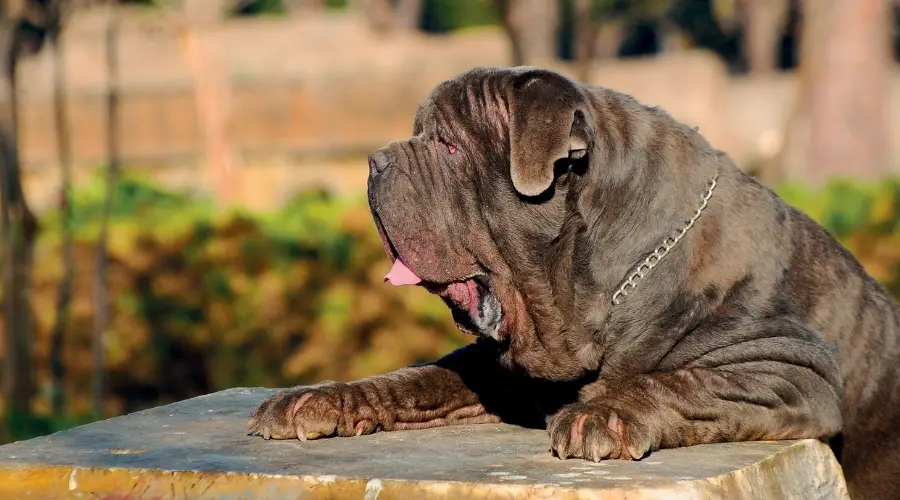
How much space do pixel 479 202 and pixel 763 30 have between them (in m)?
34.4

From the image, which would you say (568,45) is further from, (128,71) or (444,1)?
(128,71)

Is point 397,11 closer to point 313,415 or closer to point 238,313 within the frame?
point 238,313

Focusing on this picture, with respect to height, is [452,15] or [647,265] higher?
[647,265]

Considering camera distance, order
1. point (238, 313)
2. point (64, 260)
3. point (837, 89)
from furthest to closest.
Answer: point (837, 89) → point (238, 313) → point (64, 260)

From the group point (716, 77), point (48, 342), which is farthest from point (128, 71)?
point (48, 342)

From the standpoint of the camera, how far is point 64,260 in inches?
381

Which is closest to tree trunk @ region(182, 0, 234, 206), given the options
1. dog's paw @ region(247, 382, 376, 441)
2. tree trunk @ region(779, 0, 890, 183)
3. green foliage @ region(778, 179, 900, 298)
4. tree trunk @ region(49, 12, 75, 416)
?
tree trunk @ region(49, 12, 75, 416)

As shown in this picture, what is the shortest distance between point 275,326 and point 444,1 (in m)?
34.0

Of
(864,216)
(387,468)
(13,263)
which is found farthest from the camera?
(864,216)

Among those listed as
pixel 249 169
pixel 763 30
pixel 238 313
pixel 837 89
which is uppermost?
pixel 837 89

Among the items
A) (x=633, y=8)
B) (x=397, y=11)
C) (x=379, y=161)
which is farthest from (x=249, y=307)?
(x=397, y=11)

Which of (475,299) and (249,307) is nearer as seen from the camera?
(475,299)

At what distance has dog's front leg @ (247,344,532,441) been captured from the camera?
14.2 feet

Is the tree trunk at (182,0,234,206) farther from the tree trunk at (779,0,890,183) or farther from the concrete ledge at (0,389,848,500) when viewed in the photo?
the concrete ledge at (0,389,848,500)
